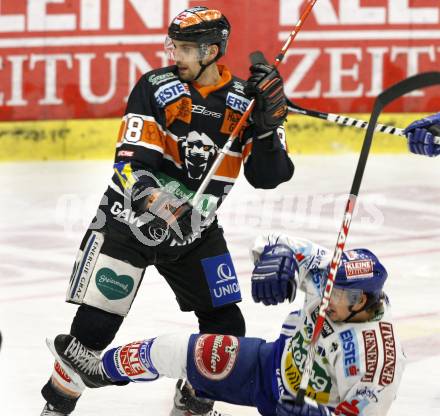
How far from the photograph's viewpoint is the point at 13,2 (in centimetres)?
818

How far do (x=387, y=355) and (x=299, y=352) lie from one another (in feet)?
0.84

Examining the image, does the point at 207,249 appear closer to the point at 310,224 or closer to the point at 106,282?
the point at 106,282

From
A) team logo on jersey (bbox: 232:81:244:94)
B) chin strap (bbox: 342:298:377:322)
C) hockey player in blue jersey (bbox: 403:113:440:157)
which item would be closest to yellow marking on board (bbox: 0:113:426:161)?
team logo on jersey (bbox: 232:81:244:94)

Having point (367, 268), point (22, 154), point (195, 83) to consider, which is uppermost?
point (195, 83)

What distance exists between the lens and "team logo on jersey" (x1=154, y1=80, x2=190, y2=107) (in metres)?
4.06

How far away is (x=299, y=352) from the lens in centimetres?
361

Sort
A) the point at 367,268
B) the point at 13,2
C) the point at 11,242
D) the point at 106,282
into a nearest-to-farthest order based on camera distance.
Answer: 1. the point at 367,268
2. the point at 106,282
3. the point at 11,242
4. the point at 13,2

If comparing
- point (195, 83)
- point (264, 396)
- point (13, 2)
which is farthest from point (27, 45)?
point (264, 396)

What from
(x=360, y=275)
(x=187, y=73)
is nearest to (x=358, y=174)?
(x=360, y=275)

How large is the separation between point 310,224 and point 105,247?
3.07 metres

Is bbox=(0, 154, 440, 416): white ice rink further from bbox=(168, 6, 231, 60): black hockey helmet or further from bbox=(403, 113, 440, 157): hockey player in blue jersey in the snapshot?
bbox=(168, 6, 231, 60): black hockey helmet

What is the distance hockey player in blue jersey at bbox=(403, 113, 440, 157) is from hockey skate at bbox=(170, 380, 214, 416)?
3.50 feet

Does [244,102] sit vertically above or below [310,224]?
above

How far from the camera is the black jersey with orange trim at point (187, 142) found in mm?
4043
